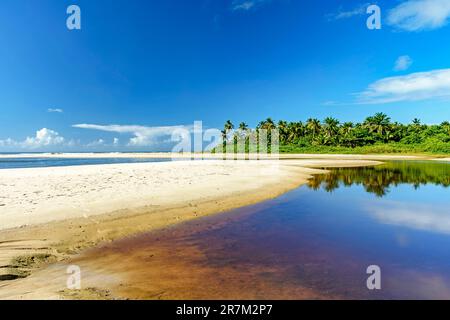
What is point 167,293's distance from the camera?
6.98 meters

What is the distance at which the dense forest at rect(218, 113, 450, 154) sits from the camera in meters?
92.7

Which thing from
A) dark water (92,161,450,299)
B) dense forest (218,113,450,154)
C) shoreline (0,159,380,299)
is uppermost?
dense forest (218,113,450,154)

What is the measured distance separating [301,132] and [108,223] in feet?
385

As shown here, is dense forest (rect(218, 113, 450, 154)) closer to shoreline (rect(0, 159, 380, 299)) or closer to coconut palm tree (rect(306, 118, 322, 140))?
coconut palm tree (rect(306, 118, 322, 140))

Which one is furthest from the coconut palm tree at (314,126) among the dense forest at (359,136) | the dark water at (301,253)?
the dark water at (301,253)

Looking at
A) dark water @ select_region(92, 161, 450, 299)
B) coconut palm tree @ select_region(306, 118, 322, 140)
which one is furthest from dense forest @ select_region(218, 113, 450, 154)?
dark water @ select_region(92, 161, 450, 299)

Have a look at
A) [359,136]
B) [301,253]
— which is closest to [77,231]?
[301,253]

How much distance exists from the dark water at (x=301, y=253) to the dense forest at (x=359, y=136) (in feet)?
288

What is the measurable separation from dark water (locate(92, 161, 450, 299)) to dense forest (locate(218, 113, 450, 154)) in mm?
87733

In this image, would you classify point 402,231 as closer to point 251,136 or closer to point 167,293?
point 167,293

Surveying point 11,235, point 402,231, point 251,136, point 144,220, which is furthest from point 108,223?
point 251,136

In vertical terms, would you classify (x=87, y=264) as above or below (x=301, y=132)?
below
